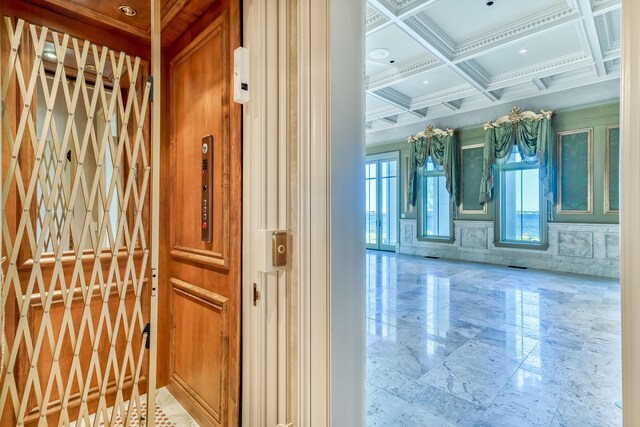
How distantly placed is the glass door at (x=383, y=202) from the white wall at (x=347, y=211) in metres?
7.93

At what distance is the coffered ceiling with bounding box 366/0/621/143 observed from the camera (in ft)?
12.7

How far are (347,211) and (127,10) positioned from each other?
1.72 metres

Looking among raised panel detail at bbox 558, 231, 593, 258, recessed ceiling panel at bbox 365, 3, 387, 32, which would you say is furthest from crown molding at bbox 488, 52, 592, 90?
recessed ceiling panel at bbox 365, 3, 387, 32

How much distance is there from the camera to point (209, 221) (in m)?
1.58

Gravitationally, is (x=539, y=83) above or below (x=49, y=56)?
above

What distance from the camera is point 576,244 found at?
5.91 m

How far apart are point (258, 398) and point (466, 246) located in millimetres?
7247

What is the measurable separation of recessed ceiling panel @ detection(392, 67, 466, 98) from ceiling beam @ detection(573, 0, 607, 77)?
1.89 m

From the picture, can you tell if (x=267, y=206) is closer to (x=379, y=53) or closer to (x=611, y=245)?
(x=379, y=53)

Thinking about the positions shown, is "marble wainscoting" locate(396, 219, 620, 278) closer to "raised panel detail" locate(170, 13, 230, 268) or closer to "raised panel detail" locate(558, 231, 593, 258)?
"raised panel detail" locate(558, 231, 593, 258)

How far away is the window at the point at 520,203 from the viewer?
6.50 meters

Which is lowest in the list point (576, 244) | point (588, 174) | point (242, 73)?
point (576, 244)

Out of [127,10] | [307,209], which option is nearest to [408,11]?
[127,10]

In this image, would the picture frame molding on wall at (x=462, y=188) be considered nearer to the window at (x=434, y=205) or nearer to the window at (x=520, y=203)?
the window at (x=434, y=205)
